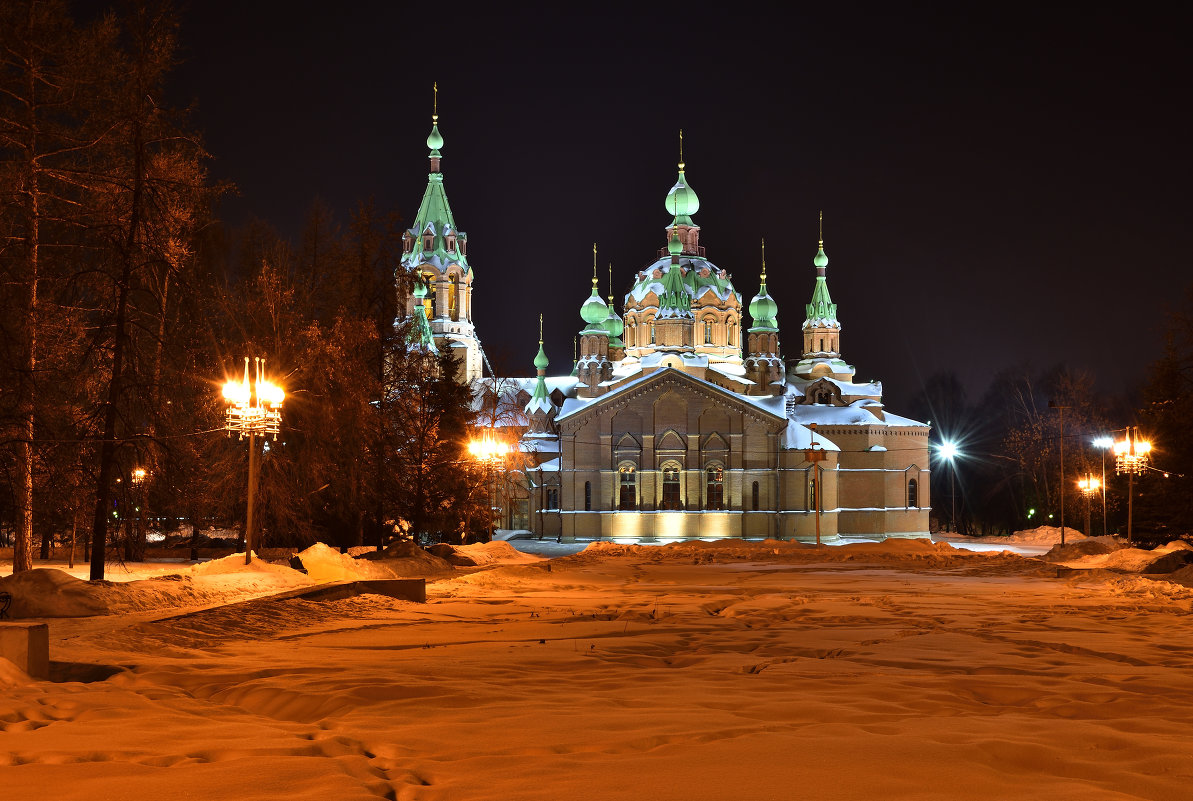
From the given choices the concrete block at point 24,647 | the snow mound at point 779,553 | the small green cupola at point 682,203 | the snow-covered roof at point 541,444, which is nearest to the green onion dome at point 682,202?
the small green cupola at point 682,203

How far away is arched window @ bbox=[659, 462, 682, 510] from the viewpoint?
56.2 meters

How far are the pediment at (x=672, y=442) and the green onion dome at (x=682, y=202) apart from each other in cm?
2126

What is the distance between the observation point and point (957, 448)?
81.5 metres

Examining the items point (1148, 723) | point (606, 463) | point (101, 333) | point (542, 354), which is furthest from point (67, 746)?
point (542, 354)

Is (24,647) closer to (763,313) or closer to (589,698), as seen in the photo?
(589,698)

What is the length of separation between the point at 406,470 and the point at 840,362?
43885 mm

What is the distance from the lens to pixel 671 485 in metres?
56.5

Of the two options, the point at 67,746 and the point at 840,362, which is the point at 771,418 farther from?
the point at 67,746

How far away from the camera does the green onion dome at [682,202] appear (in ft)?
237

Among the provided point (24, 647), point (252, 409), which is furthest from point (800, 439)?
point (24, 647)

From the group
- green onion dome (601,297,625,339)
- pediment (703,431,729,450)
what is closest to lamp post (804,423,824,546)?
pediment (703,431,729,450)

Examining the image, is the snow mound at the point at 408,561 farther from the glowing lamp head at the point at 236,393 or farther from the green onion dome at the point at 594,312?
the green onion dome at the point at 594,312

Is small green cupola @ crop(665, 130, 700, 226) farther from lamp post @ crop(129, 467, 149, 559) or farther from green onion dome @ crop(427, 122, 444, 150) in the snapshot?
lamp post @ crop(129, 467, 149, 559)

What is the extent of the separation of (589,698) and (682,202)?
215ft
